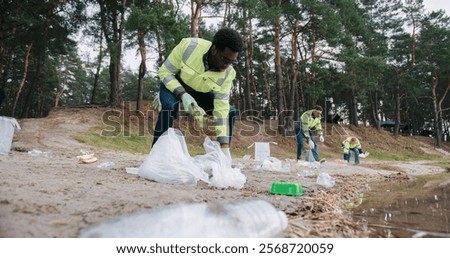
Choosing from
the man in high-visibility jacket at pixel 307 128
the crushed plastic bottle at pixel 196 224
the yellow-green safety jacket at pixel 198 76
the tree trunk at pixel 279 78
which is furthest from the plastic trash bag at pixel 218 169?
the tree trunk at pixel 279 78

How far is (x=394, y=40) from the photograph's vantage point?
29.8 m

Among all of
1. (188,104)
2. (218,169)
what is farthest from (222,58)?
(218,169)

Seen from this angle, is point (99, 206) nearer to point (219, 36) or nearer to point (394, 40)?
point (219, 36)

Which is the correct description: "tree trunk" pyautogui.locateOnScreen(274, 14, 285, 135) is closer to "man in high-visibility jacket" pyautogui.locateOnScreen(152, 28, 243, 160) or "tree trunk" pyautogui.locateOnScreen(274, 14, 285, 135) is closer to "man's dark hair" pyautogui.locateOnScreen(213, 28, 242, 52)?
"man in high-visibility jacket" pyautogui.locateOnScreen(152, 28, 243, 160)

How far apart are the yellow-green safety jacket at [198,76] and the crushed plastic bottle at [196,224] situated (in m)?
2.10

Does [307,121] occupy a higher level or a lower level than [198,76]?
lower

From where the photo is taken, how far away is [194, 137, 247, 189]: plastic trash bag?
3.01 m

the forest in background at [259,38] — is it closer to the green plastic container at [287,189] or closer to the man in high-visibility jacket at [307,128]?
the man in high-visibility jacket at [307,128]

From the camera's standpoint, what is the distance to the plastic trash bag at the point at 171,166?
2895 millimetres

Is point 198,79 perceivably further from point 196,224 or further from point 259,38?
point 259,38

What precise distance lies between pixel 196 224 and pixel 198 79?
2.50 m

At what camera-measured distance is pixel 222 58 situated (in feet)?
11.2

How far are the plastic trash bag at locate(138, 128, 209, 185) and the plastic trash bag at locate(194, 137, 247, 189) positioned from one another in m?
0.08

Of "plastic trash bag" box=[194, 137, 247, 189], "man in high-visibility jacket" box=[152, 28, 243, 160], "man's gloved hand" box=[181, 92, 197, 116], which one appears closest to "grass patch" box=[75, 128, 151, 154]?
"man in high-visibility jacket" box=[152, 28, 243, 160]
